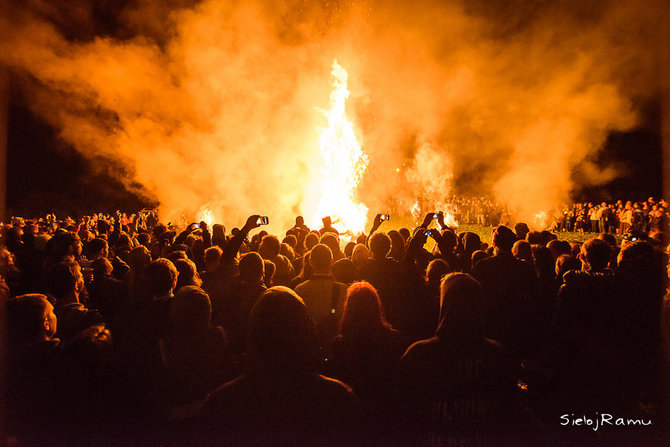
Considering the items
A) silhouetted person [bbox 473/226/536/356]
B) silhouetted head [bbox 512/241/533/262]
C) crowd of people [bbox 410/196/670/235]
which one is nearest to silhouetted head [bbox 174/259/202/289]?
silhouetted person [bbox 473/226/536/356]

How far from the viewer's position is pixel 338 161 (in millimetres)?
17188

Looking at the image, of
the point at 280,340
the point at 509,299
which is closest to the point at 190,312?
the point at 280,340

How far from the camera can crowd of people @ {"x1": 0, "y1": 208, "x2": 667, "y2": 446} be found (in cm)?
189

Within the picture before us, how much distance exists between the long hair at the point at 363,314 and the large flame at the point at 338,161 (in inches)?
553

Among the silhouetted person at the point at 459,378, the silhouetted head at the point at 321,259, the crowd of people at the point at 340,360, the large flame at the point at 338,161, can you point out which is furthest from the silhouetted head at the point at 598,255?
the large flame at the point at 338,161

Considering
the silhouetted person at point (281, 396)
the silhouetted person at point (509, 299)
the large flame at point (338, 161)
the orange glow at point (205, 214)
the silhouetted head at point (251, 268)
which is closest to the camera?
the silhouetted person at point (281, 396)

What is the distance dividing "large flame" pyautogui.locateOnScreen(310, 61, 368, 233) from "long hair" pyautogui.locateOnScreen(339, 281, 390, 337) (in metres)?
14.1

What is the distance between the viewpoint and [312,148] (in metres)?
17.1

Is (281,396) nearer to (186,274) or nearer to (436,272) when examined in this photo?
(186,274)

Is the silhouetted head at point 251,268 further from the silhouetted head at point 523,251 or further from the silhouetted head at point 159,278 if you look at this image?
the silhouetted head at point 523,251

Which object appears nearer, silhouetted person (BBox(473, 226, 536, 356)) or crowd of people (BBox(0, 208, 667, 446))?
crowd of people (BBox(0, 208, 667, 446))

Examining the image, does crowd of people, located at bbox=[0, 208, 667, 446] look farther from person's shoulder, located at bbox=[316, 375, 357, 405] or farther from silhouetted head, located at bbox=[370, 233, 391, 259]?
silhouetted head, located at bbox=[370, 233, 391, 259]

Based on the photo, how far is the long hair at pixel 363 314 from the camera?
2451 mm

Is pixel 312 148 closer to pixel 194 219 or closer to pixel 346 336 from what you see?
pixel 194 219
